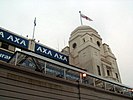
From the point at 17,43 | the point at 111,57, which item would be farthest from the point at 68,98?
the point at 111,57

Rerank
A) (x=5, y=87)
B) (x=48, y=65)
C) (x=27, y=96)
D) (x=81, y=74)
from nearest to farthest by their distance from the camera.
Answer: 1. (x=5, y=87)
2. (x=27, y=96)
3. (x=48, y=65)
4. (x=81, y=74)

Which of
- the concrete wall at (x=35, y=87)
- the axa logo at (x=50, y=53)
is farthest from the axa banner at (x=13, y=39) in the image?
the concrete wall at (x=35, y=87)

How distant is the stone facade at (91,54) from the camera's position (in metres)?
36.4

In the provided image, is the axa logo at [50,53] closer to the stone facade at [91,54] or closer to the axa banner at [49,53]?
the axa banner at [49,53]

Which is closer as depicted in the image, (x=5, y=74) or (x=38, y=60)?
(x=5, y=74)

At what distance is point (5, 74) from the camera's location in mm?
9195

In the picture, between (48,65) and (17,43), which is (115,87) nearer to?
(48,65)

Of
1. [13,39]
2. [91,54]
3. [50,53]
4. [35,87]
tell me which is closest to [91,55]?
[91,54]

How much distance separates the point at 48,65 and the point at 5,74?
3.76 m

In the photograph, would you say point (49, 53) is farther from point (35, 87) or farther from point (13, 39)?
point (35, 87)

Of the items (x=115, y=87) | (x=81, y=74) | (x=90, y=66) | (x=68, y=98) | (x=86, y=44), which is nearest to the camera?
(x=68, y=98)

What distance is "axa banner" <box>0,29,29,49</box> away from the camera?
12.7 m

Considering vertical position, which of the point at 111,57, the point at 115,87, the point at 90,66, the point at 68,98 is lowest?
the point at 68,98

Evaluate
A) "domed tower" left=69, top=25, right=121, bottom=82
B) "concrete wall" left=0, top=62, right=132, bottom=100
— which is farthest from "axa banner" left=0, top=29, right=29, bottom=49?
"domed tower" left=69, top=25, right=121, bottom=82
